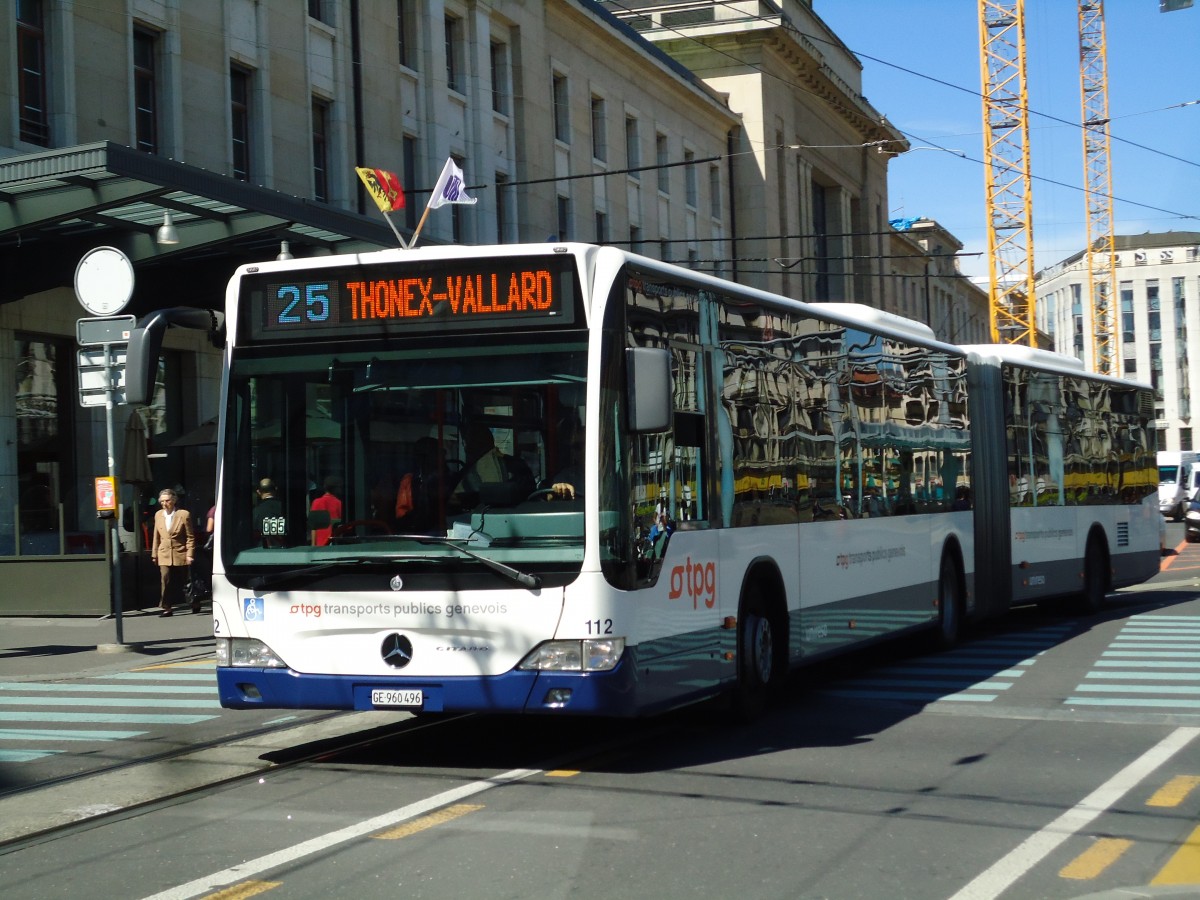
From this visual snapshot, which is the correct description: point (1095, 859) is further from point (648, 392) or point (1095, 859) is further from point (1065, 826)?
point (648, 392)

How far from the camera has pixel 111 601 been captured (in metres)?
21.0

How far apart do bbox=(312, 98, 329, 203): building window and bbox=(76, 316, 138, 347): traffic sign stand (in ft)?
48.2

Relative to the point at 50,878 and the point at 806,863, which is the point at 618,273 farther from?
the point at 50,878

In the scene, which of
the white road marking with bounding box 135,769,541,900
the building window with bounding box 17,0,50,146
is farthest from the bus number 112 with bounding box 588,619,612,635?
the building window with bounding box 17,0,50,146

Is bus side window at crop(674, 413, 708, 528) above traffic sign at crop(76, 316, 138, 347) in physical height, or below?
below

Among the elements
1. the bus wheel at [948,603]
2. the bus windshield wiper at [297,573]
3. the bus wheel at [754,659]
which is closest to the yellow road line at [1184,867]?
the bus wheel at [754,659]

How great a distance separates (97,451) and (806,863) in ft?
63.9

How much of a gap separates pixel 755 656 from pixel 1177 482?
204 feet

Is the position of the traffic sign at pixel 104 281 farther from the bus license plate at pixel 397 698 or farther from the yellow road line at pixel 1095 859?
the yellow road line at pixel 1095 859

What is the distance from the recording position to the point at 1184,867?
6594mm

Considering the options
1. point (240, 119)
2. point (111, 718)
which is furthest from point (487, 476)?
point (240, 119)

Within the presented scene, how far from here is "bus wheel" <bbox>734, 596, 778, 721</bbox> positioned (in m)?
10.4

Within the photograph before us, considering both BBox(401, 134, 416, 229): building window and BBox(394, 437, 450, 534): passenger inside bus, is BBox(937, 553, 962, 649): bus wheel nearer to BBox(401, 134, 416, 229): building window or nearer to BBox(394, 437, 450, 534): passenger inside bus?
BBox(394, 437, 450, 534): passenger inside bus

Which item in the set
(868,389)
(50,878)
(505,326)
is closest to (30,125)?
(868,389)
